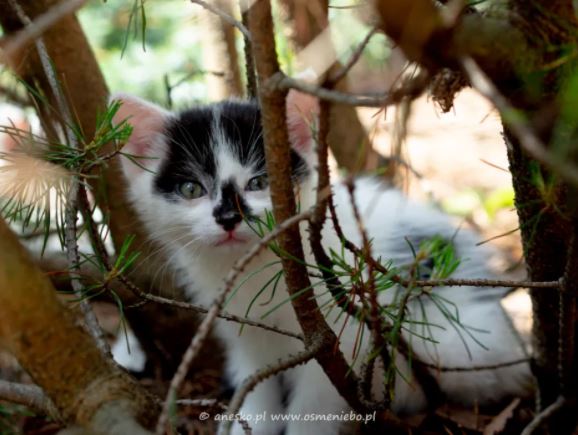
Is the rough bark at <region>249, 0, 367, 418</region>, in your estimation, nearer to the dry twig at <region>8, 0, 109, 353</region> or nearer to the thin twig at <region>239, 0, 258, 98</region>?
the dry twig at <region>8, 0, 109, 353</region>

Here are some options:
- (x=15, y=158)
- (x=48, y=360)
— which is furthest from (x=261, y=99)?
(x=15, y=158)

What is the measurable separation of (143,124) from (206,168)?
0.30m

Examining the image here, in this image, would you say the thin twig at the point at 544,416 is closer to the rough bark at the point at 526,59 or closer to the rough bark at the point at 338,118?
the rough bark at the point at 526,59

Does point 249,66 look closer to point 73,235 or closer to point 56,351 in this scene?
point 73,235

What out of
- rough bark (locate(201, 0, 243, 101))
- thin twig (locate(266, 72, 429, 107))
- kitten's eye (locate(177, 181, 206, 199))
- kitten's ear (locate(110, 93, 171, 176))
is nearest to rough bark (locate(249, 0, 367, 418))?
thin twig (locate(266, 72, 429, 107))

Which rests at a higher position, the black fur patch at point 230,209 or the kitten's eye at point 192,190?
the kitten's eye at point 192,190

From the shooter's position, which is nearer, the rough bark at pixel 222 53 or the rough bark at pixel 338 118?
the rough bark at pixel 338 118

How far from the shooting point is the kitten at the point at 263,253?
1.99 metres

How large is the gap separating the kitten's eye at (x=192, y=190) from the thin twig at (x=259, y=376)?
0.83 meters

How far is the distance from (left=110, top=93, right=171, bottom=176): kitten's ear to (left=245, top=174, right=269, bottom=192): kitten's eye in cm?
34

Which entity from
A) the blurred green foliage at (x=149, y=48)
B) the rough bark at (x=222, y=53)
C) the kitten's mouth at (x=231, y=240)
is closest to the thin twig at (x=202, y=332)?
the kitten's mouth at (x=231, y=240)

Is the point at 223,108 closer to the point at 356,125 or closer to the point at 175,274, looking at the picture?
the point at 175,274

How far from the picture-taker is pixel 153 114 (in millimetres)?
2203

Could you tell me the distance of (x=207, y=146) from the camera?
2109mm
